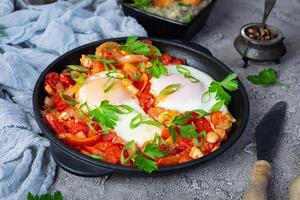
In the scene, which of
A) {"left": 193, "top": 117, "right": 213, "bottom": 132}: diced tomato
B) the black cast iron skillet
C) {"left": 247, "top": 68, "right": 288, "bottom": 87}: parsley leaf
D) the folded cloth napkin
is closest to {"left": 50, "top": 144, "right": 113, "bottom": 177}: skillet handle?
the black cast iron skillet

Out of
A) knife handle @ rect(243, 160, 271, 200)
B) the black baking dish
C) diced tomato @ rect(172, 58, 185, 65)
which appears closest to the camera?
knife handle @ rect(243, 160, 271, 200)

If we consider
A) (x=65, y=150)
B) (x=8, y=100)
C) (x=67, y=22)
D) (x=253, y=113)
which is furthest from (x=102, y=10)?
(x=65, y=150)

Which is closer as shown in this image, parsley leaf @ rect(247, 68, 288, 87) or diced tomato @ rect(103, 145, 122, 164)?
diced tomato @ rect(103, 145, 122, 164)

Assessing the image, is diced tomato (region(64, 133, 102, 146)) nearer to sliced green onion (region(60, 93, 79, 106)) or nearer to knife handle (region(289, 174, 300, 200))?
sliced green onion (region(60, 93, 79, 106))

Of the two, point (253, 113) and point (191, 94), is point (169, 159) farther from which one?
point (253, 113)

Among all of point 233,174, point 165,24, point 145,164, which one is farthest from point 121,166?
point 165,24

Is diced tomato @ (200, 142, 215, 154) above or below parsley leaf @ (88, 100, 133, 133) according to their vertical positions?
below
